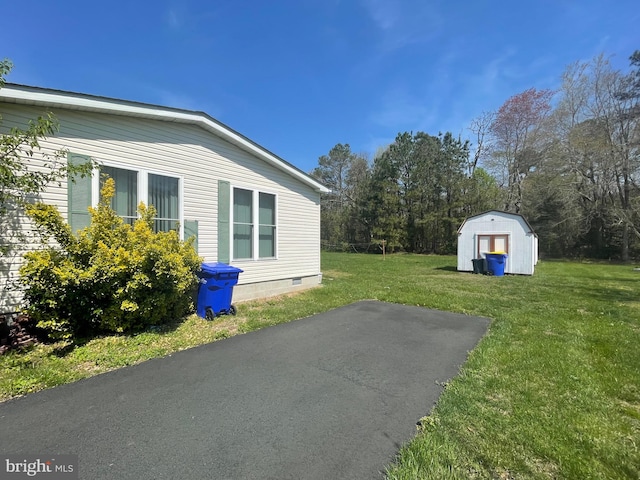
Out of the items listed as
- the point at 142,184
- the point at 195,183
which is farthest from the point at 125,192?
the point at 195,183

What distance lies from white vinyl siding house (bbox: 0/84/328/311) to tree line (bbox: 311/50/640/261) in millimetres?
21048

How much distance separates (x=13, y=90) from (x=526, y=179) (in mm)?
29585

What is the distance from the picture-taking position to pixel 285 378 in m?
3.34

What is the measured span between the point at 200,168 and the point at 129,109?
5.26 feet

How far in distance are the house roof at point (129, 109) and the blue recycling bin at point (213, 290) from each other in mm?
3027

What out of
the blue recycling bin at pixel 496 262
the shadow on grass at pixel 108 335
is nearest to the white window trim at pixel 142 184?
the shadow on grass at pixel 108 335

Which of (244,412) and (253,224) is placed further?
(253,224)

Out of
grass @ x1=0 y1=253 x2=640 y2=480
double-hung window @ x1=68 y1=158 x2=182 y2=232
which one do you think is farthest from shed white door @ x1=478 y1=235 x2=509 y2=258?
double-hung window @ x1=68 y1=158 x2=182 y2=232

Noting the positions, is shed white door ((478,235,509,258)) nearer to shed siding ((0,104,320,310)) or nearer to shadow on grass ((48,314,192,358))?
shed siding ((0,104,320,310))

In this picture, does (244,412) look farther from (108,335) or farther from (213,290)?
(213,290)

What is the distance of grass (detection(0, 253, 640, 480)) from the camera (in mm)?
2072

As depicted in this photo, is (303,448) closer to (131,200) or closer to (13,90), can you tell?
(131,200)

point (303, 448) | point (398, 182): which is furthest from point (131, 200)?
point (398, 182)

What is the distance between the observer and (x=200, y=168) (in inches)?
255
